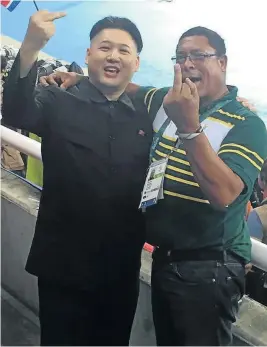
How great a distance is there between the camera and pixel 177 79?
1.21 meters

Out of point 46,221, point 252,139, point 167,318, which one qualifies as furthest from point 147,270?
point 252,139

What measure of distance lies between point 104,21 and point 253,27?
0.39 m

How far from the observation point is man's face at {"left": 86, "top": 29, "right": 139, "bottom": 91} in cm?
131

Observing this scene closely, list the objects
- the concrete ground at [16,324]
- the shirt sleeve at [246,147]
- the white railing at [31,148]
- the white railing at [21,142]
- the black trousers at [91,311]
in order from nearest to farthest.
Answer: the shirt sleeve at [246,147]
the white railing at [31,148]
the black trousers at [91,311]
the white railing at [21,142]
the concrete ground at [16,324]

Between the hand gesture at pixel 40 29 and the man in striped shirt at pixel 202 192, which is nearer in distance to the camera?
the man in striped shirt at pixel 202 192

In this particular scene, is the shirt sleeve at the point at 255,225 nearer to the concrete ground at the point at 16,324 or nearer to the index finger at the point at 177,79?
the index finger at the point at 177,79

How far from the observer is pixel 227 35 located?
119cm

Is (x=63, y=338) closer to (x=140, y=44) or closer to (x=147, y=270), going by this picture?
(x=147, y=270)

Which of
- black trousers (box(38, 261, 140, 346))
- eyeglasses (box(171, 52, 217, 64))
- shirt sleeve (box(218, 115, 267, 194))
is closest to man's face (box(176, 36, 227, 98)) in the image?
eyeglasses (box(171, 52, 217, 64))

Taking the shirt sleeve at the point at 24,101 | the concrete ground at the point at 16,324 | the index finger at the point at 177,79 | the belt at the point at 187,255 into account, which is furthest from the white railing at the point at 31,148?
the concrete ground at the point at 16,324

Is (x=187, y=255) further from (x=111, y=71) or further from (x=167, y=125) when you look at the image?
(x=111, y=71)

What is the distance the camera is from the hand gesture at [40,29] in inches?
53.0

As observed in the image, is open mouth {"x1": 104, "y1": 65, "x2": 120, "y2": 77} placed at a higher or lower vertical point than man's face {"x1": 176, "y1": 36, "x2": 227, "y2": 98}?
lower

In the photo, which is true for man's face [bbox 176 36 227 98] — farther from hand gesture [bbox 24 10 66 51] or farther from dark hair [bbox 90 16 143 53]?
hand gesture [bbox 24 10 66 51]
